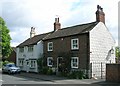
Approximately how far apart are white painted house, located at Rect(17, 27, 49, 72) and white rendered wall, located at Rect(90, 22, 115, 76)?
1175 cm

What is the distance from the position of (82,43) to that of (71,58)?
9.39ft

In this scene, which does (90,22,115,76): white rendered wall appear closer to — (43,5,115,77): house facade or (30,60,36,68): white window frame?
(43,5,115,77): house facade

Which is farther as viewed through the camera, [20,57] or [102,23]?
[20,57]

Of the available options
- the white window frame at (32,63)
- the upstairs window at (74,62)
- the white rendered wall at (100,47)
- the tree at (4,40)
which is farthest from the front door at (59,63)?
the tree at (4,40)

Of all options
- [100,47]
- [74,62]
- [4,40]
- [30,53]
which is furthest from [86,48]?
[4,40]

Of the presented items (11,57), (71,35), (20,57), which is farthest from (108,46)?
(11,57)

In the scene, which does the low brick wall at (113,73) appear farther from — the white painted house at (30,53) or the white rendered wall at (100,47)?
the white painted house at (30,53)

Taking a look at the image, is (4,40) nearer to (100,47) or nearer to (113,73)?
(100,47)

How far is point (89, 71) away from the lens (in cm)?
2911

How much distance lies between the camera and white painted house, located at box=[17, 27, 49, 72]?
39.6m

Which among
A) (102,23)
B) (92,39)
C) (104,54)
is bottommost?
(104,54)

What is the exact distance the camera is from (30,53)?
42.2 metres

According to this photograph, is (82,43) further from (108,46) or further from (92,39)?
(108,46)

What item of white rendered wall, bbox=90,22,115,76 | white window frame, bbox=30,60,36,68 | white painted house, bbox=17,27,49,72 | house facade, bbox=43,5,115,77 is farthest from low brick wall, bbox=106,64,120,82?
white window frame, bbox=30,60,36,68
